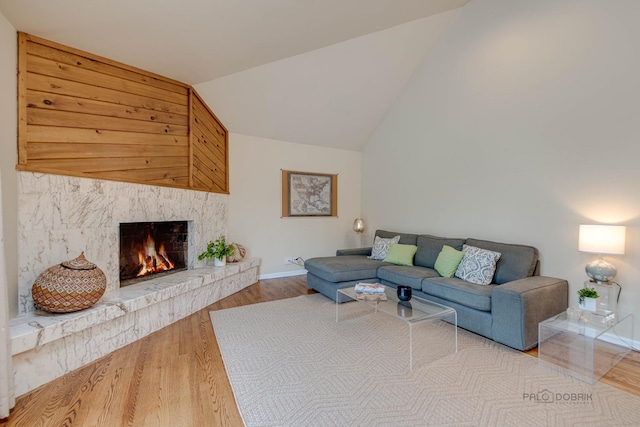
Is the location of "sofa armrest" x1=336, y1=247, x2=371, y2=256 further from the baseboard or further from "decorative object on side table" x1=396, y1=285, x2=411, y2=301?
"decorative object on side table" x1=396, y1=285, x2=411, y2=301

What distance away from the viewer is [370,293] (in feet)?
9.38

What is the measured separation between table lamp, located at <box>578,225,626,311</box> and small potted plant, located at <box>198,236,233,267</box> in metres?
3.94

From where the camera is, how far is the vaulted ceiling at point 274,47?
7.62ft

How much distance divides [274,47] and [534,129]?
2.98 m

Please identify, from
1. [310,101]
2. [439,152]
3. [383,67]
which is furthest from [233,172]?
[439,152]

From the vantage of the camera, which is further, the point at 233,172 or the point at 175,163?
the point at 233,172

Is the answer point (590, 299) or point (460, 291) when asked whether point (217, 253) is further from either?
point (590, 299)

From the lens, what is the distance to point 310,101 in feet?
14.9

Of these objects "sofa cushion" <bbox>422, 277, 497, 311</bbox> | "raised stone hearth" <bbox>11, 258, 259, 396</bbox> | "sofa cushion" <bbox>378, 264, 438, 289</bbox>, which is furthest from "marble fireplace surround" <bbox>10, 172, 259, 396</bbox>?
"sofa cushion" <bbox>422, 277, 497, 311</bbox>

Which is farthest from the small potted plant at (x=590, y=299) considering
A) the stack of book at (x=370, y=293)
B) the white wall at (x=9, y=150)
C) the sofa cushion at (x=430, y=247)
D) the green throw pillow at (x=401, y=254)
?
the white wall at (x=9, y=150)

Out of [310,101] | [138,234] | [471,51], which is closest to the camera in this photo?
[138,234]

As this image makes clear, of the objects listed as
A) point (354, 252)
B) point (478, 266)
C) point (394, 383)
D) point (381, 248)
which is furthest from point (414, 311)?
point (354, 252)

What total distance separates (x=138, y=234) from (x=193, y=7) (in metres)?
2.50

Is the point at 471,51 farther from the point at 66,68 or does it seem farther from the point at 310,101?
the point at 66,68
